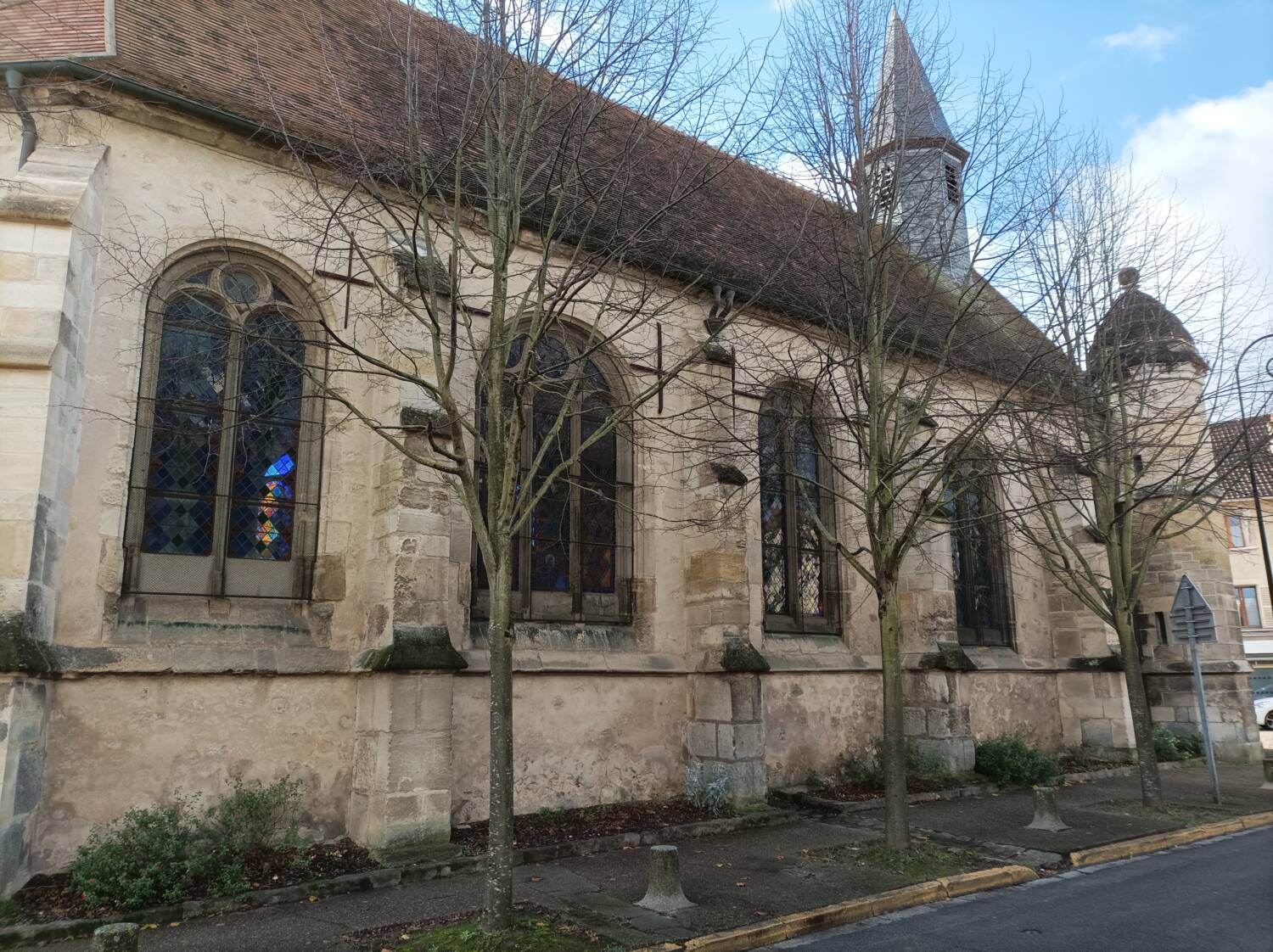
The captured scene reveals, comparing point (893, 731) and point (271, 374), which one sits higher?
point (271, 374)

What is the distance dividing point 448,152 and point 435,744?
4834 mm

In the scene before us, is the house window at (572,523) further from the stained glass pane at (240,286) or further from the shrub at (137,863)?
the shrub at (137,863)

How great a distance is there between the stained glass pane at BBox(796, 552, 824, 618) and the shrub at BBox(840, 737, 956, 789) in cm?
192

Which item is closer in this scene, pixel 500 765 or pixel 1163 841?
pixel 500 765

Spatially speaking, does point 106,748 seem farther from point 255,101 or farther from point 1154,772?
point 1154,772

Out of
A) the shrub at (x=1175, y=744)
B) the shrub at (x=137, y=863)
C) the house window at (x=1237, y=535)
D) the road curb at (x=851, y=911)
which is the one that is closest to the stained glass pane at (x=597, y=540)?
the road curb at (x=851, y=911)

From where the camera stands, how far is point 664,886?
20.7 ft

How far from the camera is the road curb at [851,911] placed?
567cm

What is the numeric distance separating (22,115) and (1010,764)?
13.1 m

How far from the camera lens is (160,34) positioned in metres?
8.79

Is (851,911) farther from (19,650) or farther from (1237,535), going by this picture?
(1237,535)

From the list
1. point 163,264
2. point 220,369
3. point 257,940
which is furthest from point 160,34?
point 257,940

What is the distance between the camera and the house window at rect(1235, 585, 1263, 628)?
31844 mm

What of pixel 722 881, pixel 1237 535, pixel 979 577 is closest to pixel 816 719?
pixel 722 881
